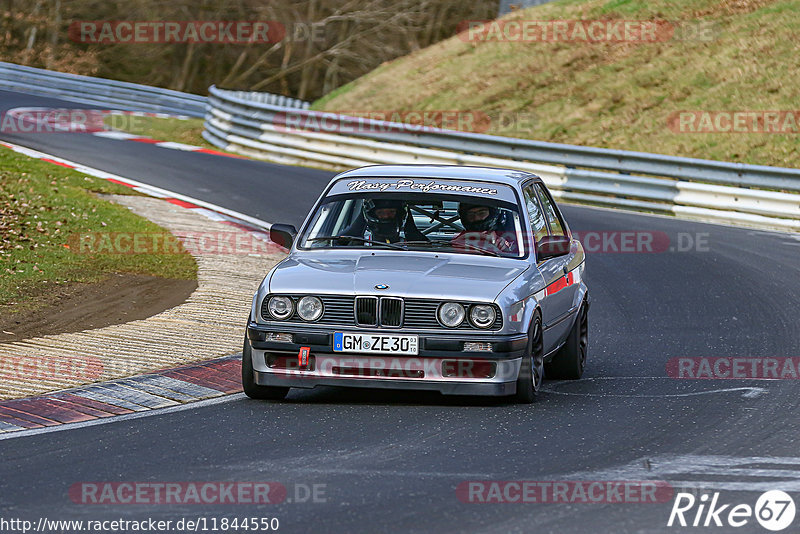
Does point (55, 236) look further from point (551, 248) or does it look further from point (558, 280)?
point (551, 248)

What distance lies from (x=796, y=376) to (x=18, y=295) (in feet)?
22.5

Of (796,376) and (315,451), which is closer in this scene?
(315,451)

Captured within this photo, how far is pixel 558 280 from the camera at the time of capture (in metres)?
9.41

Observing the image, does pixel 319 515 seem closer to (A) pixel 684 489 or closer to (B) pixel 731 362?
(A) pixel 684 489

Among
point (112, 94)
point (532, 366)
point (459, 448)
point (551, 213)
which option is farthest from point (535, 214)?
point (112, 94)

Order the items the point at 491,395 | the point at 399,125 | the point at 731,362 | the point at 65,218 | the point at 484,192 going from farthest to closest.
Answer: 1. the point at 399,125
2. the point at 65,218
3. the point at 731,362
4. the point at 484,192
5. the point at 491,395

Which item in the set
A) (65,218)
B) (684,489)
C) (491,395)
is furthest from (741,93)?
(684,489)

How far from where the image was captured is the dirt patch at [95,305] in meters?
10.8

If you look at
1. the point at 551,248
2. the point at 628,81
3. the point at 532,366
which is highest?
the point at 628,81

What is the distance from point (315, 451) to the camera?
702 cm

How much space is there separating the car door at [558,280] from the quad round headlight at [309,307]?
5.43 ft

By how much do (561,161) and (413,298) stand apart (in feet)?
49.7

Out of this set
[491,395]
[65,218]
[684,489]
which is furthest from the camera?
[65,218]

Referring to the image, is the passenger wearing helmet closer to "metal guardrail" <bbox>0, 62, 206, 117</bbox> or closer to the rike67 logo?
the rike67 logo
